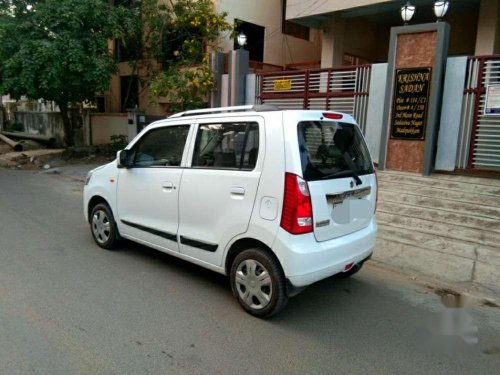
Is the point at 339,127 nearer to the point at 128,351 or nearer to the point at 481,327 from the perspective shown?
the point at 481,327

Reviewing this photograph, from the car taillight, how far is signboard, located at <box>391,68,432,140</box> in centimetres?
557

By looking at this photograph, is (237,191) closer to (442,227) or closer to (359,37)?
(442,227)

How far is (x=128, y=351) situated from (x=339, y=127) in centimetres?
269

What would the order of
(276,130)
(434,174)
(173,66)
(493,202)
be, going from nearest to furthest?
(276,130), (493,202), (434,174), (173,66)

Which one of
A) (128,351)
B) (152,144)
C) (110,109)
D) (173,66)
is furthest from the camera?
(110,109)

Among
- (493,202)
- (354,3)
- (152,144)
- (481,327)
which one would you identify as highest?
(354,3)

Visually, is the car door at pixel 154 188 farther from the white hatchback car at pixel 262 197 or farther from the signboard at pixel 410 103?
the signboard at pixel 410 103

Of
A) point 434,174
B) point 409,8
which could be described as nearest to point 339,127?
point 434,174

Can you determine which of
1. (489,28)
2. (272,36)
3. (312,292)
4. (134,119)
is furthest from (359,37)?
(312,292)

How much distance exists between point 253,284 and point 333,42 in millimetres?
11092

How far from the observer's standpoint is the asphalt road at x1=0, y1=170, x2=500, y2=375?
300cm

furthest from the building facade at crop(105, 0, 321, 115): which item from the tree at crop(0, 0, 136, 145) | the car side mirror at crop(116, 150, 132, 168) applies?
the car side mirror at crop(116, 150, 132, 168)

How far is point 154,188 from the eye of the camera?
4602mm

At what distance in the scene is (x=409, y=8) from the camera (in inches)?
328
